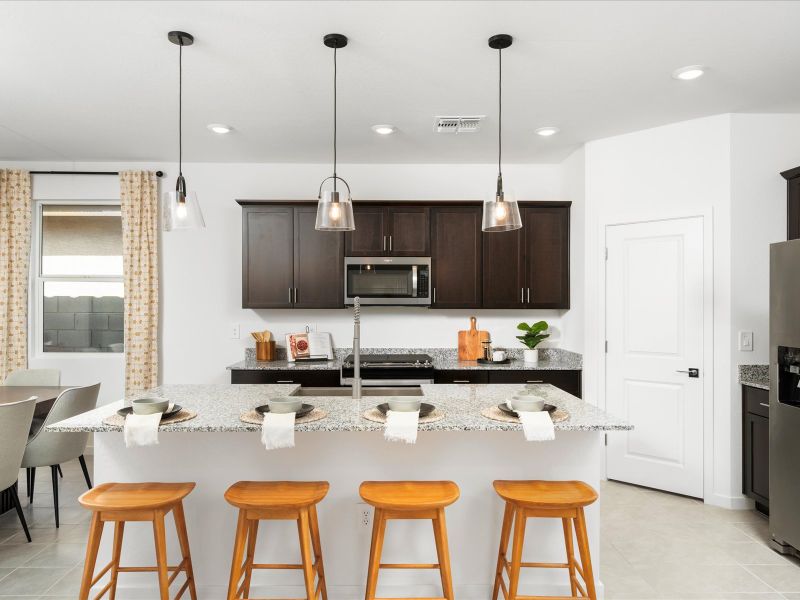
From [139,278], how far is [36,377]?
3.54 ft

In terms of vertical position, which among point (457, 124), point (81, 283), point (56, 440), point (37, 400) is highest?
point (457, 124)

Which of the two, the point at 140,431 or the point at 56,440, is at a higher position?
the point at 140,431

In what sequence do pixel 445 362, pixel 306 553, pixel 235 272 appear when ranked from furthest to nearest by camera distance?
pixel 235 272
pixel 445 362
pixel 306 553

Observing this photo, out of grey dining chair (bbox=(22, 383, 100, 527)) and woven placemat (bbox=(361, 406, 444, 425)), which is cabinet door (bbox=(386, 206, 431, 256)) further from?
grey dining chair (bbox=(22, 383, 100, 527))

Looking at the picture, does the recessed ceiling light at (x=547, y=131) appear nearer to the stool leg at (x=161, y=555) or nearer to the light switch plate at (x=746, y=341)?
the light switch plate at (x=746, y=341)

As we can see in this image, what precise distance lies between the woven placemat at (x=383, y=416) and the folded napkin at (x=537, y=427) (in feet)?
1.11

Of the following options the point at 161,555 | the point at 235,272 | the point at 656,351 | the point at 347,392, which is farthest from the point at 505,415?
the point at 235,272

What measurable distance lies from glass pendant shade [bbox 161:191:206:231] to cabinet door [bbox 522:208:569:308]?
2.84 m

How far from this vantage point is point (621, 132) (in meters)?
3.79

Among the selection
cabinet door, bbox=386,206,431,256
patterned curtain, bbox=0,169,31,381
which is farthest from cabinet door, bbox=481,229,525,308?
patterned curtain, bbox=0,169,31,381

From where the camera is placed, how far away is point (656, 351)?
3.70 metres

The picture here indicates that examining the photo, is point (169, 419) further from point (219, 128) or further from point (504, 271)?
point (504, 271)

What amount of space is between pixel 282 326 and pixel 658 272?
3081mm

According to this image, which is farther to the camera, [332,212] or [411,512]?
[332,212]
